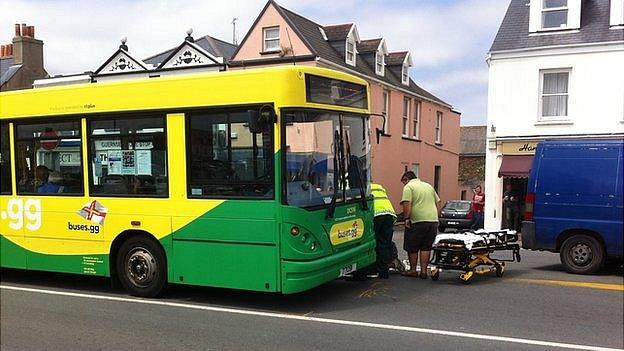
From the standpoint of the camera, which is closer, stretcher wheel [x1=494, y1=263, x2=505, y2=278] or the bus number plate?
the bus number plate

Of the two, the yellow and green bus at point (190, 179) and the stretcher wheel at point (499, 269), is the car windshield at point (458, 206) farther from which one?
the yellow and green bus at point (190, 179)

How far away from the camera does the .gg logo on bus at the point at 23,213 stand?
18.6 ft

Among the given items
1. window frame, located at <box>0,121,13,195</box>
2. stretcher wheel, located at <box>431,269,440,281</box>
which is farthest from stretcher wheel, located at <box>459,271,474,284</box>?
window frame, located at <box>0,121,13,195</box>

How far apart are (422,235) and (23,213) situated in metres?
4.98

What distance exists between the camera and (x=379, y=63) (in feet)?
73.6

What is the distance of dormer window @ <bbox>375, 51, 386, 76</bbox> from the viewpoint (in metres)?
22.0

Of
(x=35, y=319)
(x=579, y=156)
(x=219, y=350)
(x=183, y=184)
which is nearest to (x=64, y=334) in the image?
(x=35, y=319)

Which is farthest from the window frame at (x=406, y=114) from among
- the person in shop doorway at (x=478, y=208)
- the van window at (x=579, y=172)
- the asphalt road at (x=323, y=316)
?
the van window at (x=579, y=172)

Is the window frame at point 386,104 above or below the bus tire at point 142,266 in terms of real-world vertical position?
above

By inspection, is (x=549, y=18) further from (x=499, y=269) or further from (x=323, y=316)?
(x=323, y=316)

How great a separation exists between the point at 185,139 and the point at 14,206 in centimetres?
196

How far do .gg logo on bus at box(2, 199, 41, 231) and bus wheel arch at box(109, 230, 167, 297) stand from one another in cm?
88

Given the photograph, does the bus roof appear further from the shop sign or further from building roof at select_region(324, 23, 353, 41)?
building roof at select_region(324, 23, 353, 41)

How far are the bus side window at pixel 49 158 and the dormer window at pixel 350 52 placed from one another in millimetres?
15088
